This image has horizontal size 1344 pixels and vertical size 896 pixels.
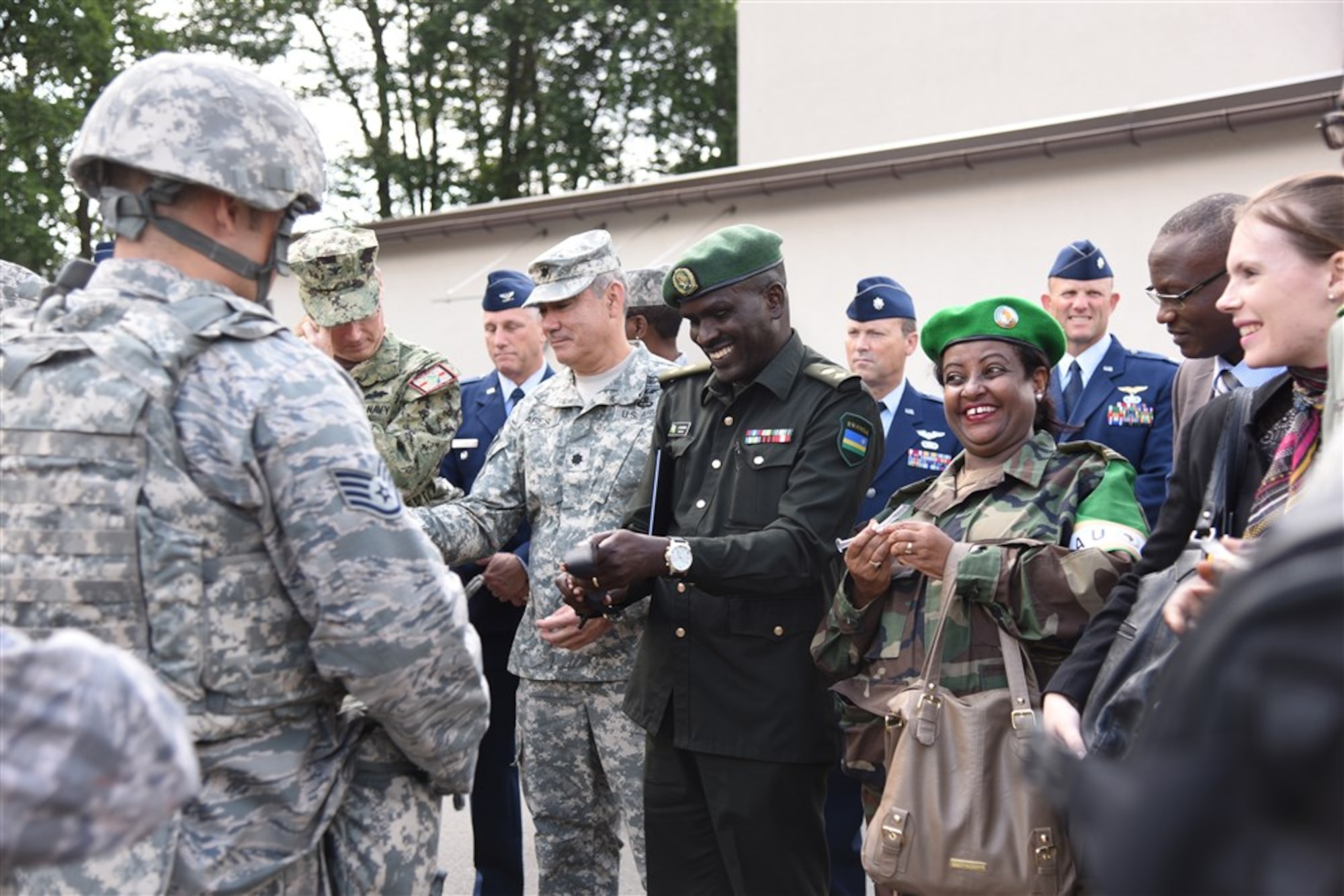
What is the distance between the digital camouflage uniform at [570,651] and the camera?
441 cm

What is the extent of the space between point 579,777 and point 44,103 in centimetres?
1011

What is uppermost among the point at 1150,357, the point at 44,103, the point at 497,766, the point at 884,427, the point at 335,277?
the point at 44,103

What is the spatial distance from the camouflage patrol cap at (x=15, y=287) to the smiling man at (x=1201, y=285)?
10.8 feet

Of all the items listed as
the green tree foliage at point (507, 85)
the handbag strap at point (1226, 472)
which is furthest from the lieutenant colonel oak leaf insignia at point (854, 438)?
the green tree foliage at point (507, 85)

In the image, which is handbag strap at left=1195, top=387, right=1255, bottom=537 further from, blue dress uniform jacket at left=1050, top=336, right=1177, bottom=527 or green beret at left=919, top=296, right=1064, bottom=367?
blue dress uniform jacket at left=1050, top=336, right=1177, bottom=527

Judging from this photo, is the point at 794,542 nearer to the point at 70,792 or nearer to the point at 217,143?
the point at 217,143

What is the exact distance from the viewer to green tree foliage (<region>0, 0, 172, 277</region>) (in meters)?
12.2

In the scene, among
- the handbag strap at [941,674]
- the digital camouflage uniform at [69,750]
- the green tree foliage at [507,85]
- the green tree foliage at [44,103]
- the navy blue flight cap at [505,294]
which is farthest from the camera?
the green tree foliage at [507,85]

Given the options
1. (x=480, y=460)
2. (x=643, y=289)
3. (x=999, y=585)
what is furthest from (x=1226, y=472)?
(x=643, y=289)

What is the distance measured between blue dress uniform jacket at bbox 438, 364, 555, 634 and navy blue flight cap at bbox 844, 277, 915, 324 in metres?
1.32

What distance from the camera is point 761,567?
12.0ft

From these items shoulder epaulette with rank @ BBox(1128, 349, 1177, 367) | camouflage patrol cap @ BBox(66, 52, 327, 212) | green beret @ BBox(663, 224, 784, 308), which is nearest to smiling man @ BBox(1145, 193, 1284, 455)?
shoulder epaulette with rank @ BBox(1128, 349, 1177, 367)

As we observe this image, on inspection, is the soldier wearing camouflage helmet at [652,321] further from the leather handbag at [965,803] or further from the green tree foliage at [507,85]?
the green tree foliage at [507,85]

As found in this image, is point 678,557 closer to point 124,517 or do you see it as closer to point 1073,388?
point 124,517
